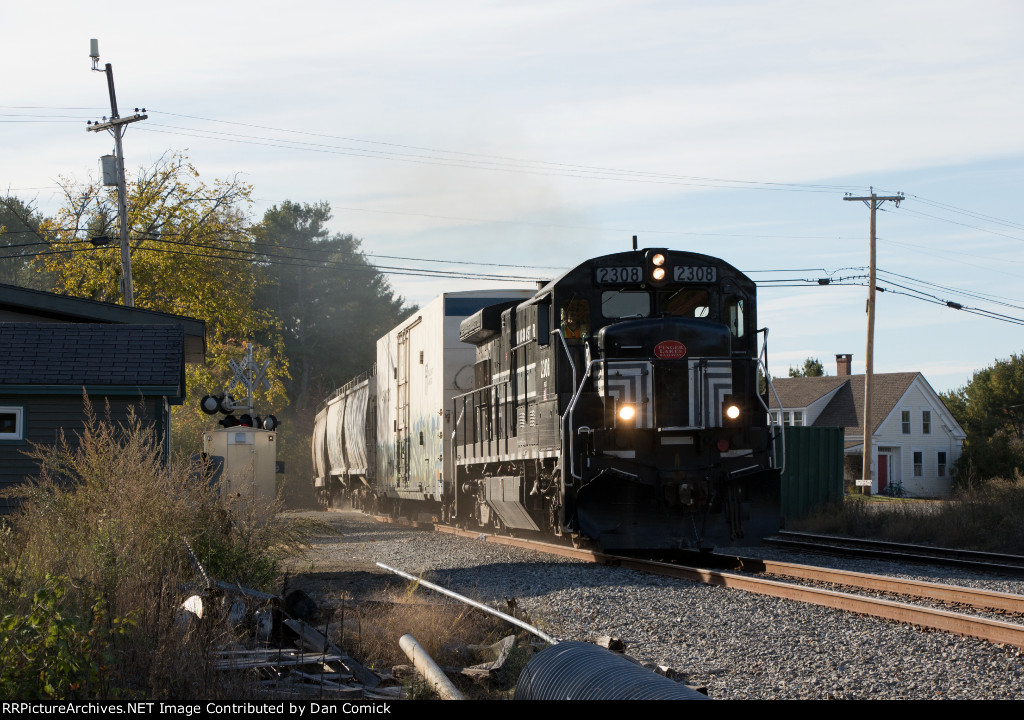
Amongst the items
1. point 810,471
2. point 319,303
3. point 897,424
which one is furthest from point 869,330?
point 319,303

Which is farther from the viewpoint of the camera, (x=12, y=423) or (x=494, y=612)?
(x=12, y=423)

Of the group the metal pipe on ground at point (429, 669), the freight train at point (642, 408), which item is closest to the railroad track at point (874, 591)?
the freight train at point (642, 408)

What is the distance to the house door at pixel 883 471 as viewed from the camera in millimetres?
48562

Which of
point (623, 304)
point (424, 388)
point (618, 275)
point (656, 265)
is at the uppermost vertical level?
point (656, 265)

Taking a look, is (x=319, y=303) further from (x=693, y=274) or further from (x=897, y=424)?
(x=693, y=274)

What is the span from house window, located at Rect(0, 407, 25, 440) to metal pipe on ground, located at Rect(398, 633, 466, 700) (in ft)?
32.1

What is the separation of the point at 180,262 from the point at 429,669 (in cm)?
3096

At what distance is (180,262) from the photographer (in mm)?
34406

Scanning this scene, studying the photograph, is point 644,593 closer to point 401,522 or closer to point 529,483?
point 529,483

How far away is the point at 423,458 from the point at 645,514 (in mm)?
8182

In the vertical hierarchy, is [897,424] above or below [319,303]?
below

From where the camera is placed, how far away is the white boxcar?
1733 cm

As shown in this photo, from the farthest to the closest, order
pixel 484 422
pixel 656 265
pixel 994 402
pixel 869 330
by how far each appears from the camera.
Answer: pixel 994 402, pixel 869 330, pixel 484 422, pixel 656 265

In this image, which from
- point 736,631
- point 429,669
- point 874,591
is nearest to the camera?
point 429,669
